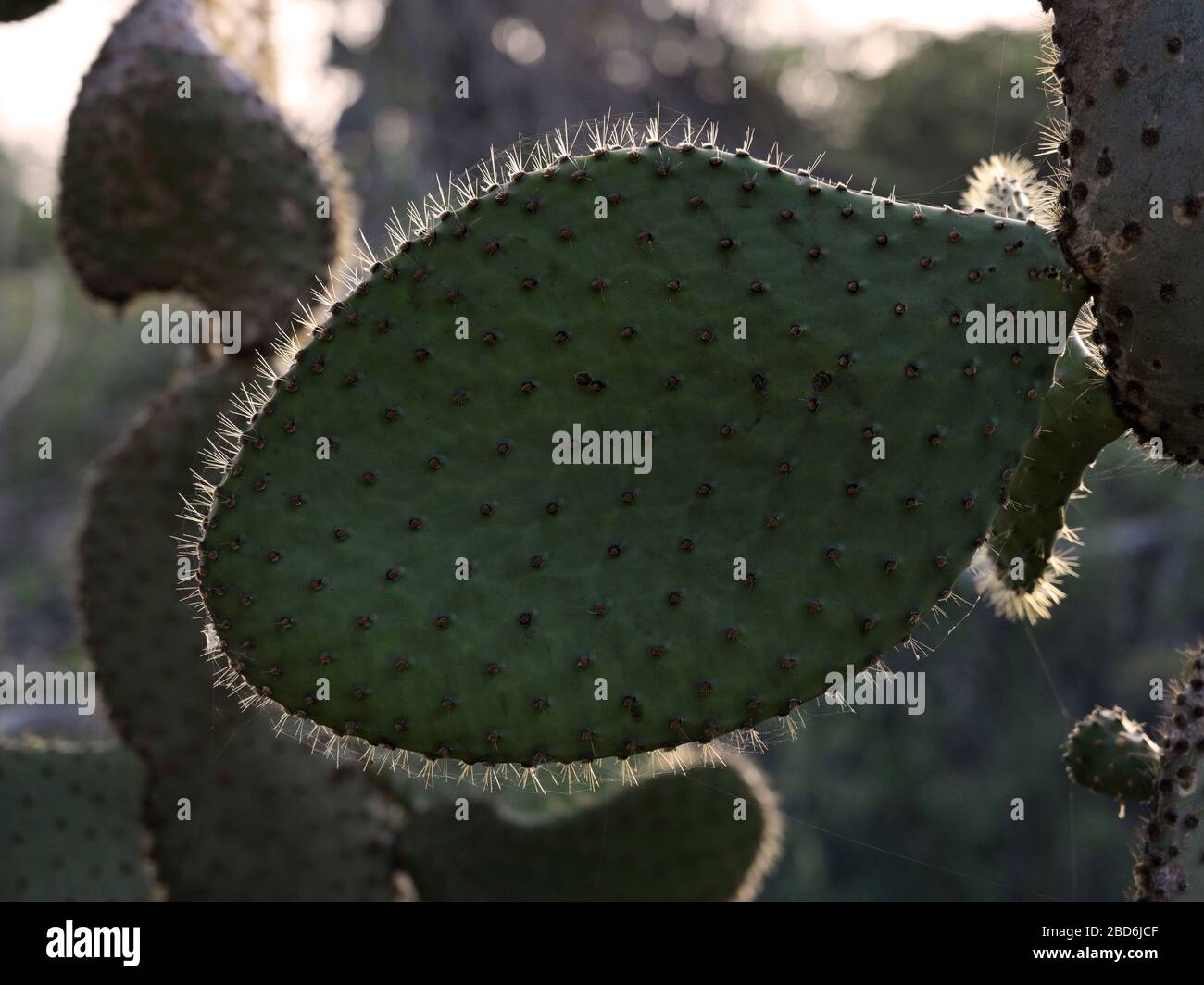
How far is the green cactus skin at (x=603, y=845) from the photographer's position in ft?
8.11

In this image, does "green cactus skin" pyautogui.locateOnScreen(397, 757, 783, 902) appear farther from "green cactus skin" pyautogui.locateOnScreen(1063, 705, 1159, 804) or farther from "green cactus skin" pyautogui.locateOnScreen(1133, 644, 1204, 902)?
"green cactus skin" pyautogui.locateOnScreen(1133, 644, 1204, 902)

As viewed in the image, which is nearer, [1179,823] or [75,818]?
[1179,823]

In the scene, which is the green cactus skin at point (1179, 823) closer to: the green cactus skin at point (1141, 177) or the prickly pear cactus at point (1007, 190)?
the green cactus skin at point (1141, 177)

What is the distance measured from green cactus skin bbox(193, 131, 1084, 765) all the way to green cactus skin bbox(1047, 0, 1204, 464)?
0.07 m

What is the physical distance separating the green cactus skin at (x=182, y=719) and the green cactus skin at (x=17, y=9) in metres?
0.72

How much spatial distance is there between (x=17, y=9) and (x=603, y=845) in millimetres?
1888

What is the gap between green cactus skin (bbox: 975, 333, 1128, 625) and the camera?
63.2 inches

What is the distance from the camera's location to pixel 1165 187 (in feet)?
4.25

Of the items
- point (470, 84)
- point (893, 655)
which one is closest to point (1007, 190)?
point (893, 655)

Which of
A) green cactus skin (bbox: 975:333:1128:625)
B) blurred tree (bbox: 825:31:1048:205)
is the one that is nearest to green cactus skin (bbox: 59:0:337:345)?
green cactus skin (bbox: 975:333:1128:625)

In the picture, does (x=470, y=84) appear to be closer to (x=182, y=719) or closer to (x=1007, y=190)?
(x=182, y=719)

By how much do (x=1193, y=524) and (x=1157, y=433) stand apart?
14.8ft

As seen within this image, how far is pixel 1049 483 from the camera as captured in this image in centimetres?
174
